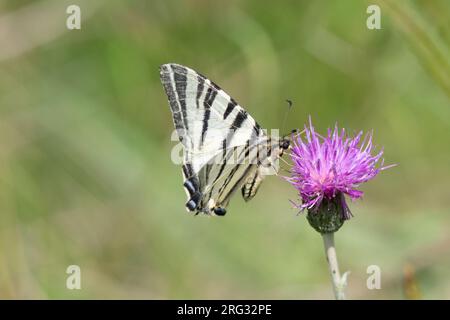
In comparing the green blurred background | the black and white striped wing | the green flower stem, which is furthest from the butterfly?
the green blurred background

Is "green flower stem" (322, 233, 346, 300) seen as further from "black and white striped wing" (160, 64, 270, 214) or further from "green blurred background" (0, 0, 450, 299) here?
"green blurred background" (0, 0, 450, 299)

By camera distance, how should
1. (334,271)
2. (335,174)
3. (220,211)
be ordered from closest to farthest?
1. (334,271)
2. (335,174)
3. (220,211)

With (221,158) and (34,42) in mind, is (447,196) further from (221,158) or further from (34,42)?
(34,42)

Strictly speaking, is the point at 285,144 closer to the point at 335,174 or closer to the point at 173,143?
the point at 335,174

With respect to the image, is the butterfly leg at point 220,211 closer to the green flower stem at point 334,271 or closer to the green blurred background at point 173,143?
the green flower stem at point 334,271

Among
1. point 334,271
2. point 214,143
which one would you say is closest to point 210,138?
point 214,143

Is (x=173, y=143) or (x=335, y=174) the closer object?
(x=335, y=174)
